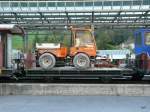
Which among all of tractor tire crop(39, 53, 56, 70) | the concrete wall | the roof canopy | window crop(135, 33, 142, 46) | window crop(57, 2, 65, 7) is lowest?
the concrete wall

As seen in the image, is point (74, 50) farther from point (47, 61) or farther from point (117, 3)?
point (117, 3)

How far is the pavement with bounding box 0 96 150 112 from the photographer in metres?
13.9

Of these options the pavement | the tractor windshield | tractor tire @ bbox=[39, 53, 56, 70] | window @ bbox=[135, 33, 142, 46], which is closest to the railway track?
tractor tire @ bbox=[39, 53, 56, 70]

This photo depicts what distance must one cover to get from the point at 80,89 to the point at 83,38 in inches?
191

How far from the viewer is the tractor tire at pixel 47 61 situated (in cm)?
2095

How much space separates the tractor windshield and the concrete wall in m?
4.58

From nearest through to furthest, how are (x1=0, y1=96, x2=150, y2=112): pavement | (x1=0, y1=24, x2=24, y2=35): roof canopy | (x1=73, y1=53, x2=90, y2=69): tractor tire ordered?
(x1=0, y1=96, x2=150, y2=112): pavement
(x1=0, y1=24, x2=24, y2=35): roof canopy
(x1=73, y1=53, x2=90, y2=69): tractor tire

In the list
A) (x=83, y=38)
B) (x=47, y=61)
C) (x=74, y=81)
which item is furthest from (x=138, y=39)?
(x=47, y=61)

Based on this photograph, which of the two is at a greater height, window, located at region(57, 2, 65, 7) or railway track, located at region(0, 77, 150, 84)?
window, located at region(57, 2, 65, 7)

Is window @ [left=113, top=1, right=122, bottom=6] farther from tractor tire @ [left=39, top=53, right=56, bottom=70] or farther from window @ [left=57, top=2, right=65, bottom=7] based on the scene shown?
tractor tire @ [left=39, top=53, right=56, bottom=70]

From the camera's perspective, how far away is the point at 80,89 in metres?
17.3

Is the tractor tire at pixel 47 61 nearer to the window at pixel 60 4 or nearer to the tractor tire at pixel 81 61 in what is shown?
the tractor tire at pixel 81 61

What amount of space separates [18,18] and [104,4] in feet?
15.9

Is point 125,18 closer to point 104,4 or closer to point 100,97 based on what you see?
point 104,4
